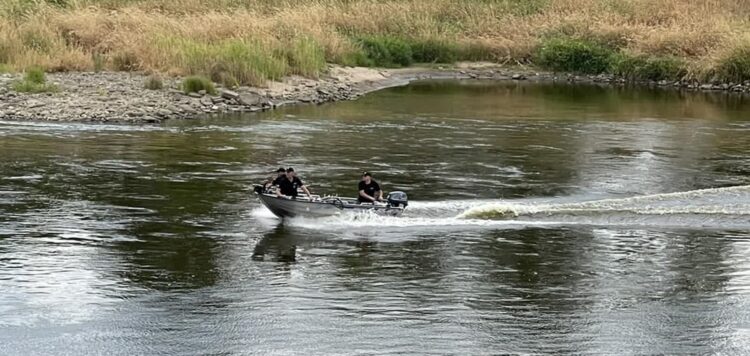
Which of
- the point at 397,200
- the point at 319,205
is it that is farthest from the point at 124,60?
the point at 397,200

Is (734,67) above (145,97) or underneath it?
above

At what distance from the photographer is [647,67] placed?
5934 cm

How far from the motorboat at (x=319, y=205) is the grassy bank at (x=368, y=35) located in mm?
22665

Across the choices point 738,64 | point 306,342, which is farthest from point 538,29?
point 306,342

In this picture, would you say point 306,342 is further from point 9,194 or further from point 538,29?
point 538,29

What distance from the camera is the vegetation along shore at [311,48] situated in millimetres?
42906

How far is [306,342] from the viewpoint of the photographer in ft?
51.7

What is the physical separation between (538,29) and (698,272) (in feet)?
153

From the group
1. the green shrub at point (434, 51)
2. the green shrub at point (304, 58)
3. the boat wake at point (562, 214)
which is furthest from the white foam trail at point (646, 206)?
the green shrub at point (434, 51)

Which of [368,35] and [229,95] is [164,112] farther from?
[368,35]

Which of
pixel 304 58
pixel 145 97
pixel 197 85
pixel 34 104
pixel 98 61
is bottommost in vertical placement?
pixel 34 104

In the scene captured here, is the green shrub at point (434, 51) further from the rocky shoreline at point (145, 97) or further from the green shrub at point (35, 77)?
Answer: the green shrub at point (35, 77)

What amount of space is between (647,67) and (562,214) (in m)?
36.7

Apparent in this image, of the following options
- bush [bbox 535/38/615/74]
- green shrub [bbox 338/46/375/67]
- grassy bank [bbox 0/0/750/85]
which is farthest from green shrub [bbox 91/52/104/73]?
bush [bbox 535/38/615/74]
